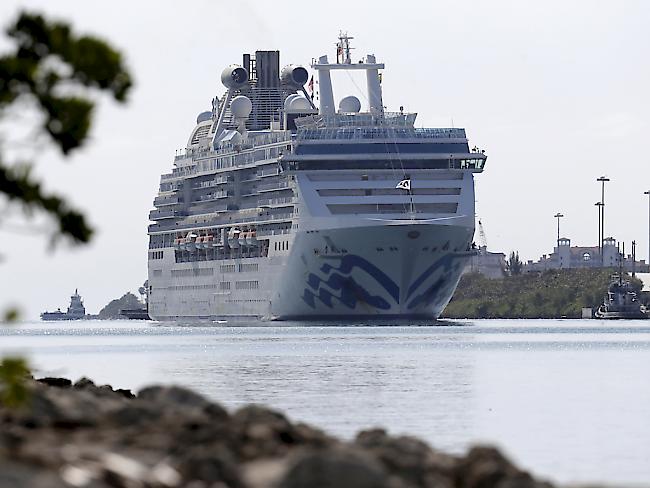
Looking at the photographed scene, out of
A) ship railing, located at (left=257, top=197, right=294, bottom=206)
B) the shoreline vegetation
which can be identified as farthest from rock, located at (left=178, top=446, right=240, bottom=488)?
the shoreline vegetation

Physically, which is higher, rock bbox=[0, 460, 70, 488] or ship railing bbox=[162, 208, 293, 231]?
ship railing bbox=[162, 208, 293, 231]

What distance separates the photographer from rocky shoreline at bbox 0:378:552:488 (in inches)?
569

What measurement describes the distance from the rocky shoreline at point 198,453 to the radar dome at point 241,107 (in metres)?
99.2

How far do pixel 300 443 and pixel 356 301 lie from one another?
257 feet

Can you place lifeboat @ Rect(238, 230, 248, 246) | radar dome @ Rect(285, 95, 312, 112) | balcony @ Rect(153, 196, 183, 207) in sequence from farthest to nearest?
balcony @ Rect(153, 196, 183, 207)
radar dome @ Rect(285, 95, 312, 112)
lifeboat @ Rect(238, 230, 248, 246)

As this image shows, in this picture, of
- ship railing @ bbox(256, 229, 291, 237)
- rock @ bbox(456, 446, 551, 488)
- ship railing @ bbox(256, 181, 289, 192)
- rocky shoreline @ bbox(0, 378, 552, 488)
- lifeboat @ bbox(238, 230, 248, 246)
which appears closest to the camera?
rocky shoreline @ bbox(0, 378, 552, 488)

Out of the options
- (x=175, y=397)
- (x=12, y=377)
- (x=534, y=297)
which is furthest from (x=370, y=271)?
(x=534, y=297)

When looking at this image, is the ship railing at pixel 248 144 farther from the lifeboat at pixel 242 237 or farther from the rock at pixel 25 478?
the rock at pixel 25 478

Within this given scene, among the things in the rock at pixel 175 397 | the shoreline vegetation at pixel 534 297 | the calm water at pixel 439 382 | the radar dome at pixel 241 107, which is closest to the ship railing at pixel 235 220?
the radar dome at pixel 241 107

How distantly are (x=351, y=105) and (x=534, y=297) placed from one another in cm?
6700

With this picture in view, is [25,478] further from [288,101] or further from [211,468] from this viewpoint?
[288,101]

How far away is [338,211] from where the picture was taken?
9688cm

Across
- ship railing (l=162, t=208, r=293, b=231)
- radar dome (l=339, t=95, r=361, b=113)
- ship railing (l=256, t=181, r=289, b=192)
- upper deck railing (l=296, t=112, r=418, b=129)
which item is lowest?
ship railing (l=162, t=208, r=293, b=231)

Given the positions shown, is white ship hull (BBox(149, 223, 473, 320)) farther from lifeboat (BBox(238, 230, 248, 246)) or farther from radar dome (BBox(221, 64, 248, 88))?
radar dome (BBox(221, 64, 248, 88))
